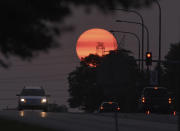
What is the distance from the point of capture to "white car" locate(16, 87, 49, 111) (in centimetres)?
4234

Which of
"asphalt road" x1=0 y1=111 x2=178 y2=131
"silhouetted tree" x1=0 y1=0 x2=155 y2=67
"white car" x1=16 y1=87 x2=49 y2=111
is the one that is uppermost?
"silhouetted tree" x1=0 y1=0 x2=155 y2=67

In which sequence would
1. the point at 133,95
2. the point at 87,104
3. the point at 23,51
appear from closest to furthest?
the point at 23,51, the point at 133,95, the point at 87,104

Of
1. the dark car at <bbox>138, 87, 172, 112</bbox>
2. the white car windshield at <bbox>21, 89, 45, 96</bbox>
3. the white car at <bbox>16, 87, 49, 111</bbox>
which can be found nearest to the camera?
the white car at <bbox>16, 87, 49, 111</bbox>

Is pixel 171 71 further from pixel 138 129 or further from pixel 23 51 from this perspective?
pixel 23 51

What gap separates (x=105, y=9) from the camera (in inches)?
292

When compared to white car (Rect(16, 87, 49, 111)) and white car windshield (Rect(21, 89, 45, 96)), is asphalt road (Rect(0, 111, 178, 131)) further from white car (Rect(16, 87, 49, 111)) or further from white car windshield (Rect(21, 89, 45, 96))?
white car windshield (Rect(21, 89, 45, 96))

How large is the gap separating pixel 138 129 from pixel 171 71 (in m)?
112

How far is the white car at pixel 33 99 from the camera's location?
1667 inches

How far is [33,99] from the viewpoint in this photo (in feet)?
139

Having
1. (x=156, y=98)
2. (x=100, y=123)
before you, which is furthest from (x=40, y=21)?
(x=156, y=98)

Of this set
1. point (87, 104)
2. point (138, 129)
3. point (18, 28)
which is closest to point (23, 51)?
point (18, 28)

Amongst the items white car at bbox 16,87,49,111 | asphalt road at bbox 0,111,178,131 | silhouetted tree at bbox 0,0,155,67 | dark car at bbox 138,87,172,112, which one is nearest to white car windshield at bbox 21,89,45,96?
white car at bbox 16,87,49,111

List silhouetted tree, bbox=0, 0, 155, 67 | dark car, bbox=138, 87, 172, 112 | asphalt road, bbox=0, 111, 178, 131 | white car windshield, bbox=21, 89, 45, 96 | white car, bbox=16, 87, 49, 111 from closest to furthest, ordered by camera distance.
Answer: silhouetted tree, bbox=0, 0, 155, 67
asphalt road, bbox=0, 111, 178, 131
white car, bbox=16, 87, 49, 111
white car windshield, bbox=21, 89, 45, 96
dark car, bbox=138, 87, 172, 112

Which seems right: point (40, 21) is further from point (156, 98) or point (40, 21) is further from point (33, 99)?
point (156, 98)
